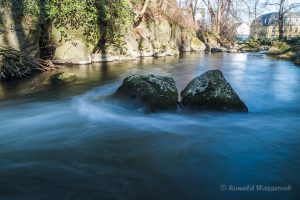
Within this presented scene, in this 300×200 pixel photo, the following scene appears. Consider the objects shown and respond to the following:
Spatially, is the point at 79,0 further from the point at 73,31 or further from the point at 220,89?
the point at 220,89

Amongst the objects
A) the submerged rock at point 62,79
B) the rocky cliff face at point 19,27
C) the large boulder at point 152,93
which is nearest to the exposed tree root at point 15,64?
the rocky cliff face at point 19,27

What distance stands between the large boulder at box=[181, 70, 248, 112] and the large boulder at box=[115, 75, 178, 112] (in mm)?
391

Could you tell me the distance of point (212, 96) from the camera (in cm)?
681

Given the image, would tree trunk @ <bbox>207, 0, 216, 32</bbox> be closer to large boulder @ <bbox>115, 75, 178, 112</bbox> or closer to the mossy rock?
the mossy rock

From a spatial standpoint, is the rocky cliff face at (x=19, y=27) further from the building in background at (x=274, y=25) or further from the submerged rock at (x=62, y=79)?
the building in background at (x=274, y=25)

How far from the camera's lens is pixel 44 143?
5.18 m

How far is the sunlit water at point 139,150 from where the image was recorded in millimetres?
3680

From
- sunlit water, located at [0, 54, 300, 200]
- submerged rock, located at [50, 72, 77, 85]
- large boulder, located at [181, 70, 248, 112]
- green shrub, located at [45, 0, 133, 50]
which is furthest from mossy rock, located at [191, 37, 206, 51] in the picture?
large boulder, located at [181, 70, 248, 112]

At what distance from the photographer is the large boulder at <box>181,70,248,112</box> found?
6809mm

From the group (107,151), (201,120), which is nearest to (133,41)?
(201,120)

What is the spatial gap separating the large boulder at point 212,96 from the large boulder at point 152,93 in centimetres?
39

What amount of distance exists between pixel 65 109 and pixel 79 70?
22.5ft

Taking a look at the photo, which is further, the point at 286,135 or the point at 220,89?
the point at 220,89

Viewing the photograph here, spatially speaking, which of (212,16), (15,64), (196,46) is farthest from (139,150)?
(212,16)
